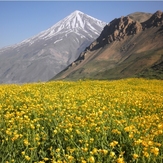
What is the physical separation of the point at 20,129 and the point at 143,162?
11.1 feet

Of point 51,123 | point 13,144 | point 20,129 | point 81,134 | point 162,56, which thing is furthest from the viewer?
point 162,56

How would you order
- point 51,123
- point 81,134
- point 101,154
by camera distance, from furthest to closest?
point 51,123, point 81,134, point 101,154

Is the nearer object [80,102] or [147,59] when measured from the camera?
[80,102]

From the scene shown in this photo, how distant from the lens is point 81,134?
5.60m

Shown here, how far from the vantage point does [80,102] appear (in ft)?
35.5

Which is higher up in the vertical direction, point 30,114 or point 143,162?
point 30,114

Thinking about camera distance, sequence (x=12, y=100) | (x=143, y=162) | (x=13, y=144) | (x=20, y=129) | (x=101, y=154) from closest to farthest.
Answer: (x=143, y=162), (x=101, y=154), (x=13, y=144), (x=20, y=129), (x=12, y=100)

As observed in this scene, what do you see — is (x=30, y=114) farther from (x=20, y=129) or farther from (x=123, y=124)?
(x=123, y=124)

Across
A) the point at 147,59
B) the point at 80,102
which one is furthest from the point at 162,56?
the point at 80,102

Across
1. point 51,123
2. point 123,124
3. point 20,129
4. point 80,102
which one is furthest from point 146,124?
point 80,102

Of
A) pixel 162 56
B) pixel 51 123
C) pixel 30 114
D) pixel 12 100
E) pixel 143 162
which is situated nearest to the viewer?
pixel 143 162

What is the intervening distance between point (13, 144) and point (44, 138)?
759mm

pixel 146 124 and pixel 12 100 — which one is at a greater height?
pixel 12 100

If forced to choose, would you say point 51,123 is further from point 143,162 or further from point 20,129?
point 143,162
